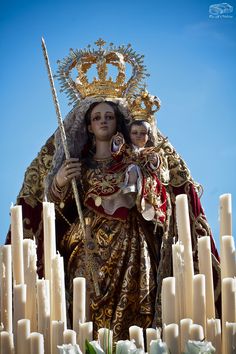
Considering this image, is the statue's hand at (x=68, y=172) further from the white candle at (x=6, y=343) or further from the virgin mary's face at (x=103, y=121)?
the white candle at (x=6, y=343)

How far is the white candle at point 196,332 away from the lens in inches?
92.0

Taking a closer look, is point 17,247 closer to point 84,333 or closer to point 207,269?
point 84,333

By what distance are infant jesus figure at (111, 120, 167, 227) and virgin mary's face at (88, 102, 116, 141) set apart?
14 centimetres

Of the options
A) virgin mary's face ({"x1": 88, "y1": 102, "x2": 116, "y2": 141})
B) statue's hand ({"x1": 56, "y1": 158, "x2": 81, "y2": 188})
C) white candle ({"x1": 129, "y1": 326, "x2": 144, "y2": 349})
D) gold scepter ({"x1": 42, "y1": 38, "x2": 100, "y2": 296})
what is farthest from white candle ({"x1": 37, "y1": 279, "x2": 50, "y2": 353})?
virgin mary's face ({"x1": 88, "y1": 102, "x2": 116, "y2": 141})

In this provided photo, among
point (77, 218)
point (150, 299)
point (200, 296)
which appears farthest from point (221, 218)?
point (77, 218)

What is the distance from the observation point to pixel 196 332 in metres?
2.34

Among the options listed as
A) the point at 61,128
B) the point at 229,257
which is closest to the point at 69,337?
the point at 229,257

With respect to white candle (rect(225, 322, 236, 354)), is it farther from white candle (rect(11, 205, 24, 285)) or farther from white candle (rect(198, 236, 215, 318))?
white candle (rect(11, 205, 24, 285))

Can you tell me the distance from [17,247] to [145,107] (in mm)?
2001

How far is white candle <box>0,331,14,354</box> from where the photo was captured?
2.44 m

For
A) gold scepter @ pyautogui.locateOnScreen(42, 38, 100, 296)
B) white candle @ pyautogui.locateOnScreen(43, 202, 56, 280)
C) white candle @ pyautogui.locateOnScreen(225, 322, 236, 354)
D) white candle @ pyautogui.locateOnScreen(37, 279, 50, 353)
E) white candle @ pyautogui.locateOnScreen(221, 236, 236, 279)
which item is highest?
gold scepter @ pyautogui.locateOnScreen(42, 38, 100, 296)

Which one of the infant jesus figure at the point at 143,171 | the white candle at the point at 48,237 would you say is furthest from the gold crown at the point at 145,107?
the white candle at the point at 48,237

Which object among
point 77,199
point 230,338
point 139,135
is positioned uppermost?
point 139,135

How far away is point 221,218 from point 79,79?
2.34 meters
